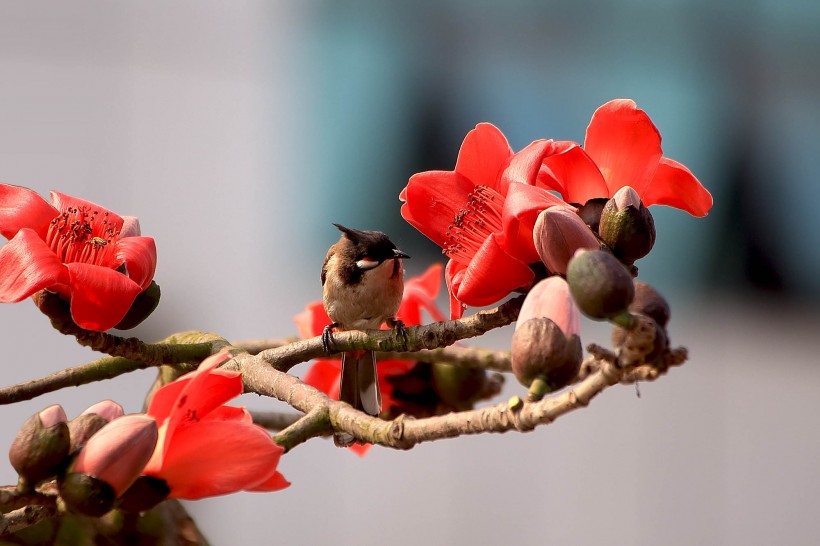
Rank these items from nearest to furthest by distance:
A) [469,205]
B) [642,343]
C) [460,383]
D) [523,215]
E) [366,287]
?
1. [642,343]
2. [523,215]
3. [469,205]
4. [460,383]
5. [366,287]

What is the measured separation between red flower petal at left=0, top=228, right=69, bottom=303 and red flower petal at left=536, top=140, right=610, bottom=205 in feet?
0.98

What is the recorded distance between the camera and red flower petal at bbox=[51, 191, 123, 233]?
2.13ft

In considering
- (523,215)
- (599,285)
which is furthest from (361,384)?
(599,285)

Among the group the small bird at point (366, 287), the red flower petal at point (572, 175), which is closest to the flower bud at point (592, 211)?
the red flower petal at point (572, 175)

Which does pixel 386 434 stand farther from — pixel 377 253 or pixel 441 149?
pixel 441 149

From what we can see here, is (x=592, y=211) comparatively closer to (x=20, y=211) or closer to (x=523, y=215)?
(x=523, y=215)

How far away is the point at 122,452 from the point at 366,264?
3.60 feet

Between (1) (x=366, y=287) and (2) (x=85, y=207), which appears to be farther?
(1) (x=366, y=287)

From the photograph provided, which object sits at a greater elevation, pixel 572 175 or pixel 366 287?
pixel 572 175

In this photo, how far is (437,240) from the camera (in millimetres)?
612

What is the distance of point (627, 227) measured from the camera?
20.3 inches

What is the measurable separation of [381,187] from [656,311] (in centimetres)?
484

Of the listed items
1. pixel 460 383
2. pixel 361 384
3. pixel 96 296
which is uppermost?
pixel 96 296

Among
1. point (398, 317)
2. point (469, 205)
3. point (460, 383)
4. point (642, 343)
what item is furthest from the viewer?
point (398, 317)
